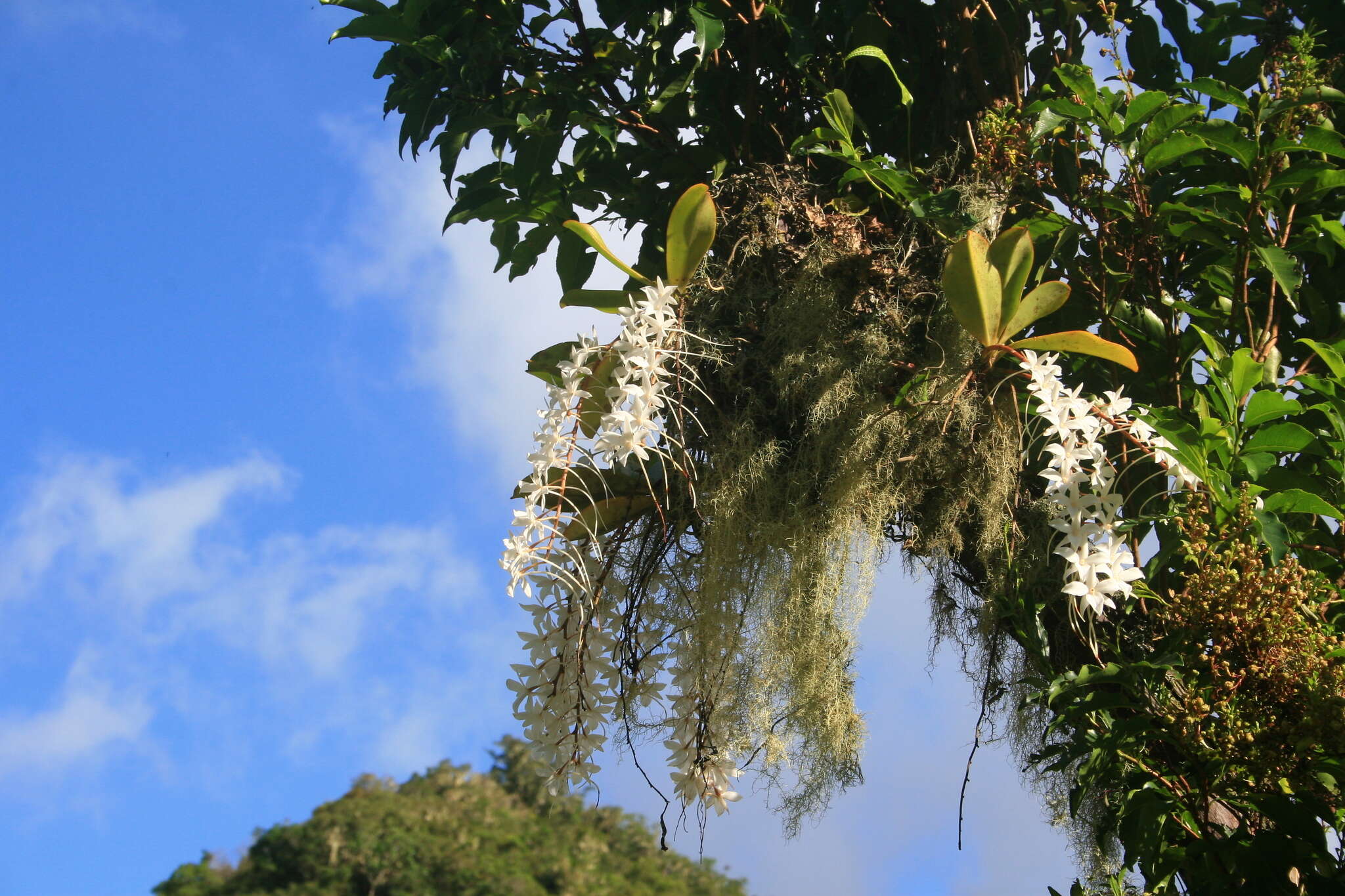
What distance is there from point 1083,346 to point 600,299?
21.5 inches

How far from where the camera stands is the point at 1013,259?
3.78ft

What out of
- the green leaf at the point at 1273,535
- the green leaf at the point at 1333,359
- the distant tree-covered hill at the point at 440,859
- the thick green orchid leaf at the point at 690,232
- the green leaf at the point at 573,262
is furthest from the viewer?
the distant tree-covered hill at the point at 440,859

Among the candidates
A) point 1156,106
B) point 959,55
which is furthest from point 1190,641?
point 959,55

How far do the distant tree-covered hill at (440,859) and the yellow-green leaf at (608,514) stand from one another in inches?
411

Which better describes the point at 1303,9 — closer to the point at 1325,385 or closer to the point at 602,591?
the point at 1325,385

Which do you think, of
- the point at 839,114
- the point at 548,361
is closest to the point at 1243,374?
the point at 839,114

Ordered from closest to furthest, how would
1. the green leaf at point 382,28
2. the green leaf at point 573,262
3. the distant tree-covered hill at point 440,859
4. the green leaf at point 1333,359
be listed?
1. the green leaf at point 1333,359
2. the green leaf at point 382,28
3. the green leaf at point 573,262
4. the distant tree-covered hill at point 440,859

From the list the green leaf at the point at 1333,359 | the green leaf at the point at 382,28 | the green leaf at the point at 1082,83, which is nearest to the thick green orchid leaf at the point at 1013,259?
the green leaf at the point at 1082,83

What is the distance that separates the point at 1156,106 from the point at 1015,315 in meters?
0.27

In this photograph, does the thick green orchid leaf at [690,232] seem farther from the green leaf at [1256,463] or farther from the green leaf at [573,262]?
the green leaf at [1256,463]

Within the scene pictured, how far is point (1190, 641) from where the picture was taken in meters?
1.08

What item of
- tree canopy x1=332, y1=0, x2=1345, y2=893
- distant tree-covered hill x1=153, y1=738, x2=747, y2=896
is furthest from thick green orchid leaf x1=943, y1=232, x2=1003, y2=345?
distant tree-covered hill x1=153, y1=738, x2=747, y2=896

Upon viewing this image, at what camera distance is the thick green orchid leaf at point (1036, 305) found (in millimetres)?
1179

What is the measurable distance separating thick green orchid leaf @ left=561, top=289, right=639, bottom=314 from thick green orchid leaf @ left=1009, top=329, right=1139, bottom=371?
0.46 metres
